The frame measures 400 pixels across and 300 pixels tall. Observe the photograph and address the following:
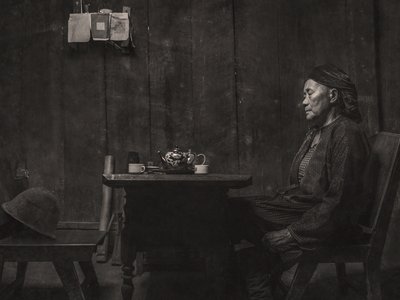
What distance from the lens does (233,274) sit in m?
2.44

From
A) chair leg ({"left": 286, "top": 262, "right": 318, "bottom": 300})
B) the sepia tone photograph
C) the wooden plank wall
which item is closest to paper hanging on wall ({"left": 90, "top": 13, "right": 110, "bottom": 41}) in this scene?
the sepia tone photograph

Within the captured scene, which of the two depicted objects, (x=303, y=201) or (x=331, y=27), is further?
(x=331, y=27)

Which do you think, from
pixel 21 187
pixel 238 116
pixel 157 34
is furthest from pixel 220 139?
pixel 21 187

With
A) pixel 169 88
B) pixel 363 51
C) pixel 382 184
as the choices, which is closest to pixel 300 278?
pixel 382 184

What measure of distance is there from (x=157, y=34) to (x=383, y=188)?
76.8 inches

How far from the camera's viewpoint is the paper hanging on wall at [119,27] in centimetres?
324

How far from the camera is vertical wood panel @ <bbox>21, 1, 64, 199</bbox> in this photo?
3.41m

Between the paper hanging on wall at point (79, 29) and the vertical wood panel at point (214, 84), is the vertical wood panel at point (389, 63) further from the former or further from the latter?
the paper hanging on wall at point (79, 29)

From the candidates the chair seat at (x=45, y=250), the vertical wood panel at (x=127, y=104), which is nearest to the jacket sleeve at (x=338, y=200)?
the chair seat at (x=45, y=250)

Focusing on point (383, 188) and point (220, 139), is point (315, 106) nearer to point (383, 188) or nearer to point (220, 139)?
point (383, 188)

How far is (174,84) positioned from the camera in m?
3.41

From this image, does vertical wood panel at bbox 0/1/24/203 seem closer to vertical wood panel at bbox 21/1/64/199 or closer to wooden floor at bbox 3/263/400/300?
vertical wood panel at bbox 21/1/64/199

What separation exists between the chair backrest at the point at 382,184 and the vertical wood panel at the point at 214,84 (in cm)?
130

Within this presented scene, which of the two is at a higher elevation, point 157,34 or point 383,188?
point 157,34
